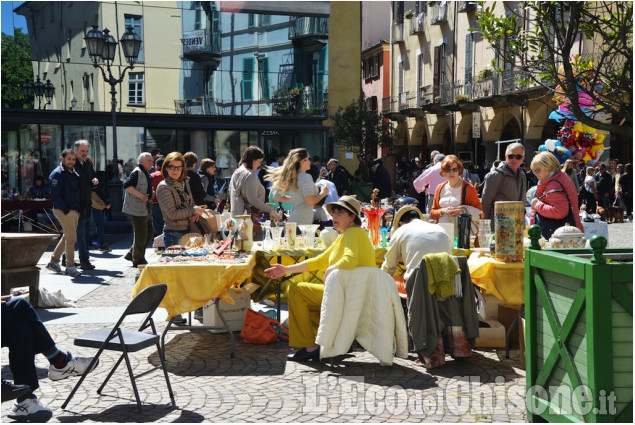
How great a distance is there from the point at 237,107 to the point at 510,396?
22.6m

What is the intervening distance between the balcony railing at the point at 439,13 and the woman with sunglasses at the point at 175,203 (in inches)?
1196

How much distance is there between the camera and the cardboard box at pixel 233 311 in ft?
25.5

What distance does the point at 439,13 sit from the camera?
124 feet

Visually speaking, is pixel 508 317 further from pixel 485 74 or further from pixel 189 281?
pixel 485 74

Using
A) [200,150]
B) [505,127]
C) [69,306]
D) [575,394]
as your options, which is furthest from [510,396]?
[505,127]

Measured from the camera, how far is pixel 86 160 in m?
12.5

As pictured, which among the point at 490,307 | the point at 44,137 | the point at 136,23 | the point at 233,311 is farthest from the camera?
the point at 136,23

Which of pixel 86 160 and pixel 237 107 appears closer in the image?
pixel 86 160

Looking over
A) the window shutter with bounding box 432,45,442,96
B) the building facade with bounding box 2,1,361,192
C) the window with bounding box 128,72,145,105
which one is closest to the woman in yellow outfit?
the building facade with bounding box 2,1,361,192

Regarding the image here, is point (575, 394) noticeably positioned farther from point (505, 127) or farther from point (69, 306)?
point (505, 127)

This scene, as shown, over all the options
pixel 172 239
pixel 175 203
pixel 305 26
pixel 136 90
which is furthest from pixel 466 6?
pixel 172 239

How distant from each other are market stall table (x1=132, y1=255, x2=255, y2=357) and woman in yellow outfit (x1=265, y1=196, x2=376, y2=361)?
370 mm

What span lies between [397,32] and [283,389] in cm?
4029

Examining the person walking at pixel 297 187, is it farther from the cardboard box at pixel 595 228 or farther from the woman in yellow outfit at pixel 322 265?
the cardboard box at pixel 595 228
